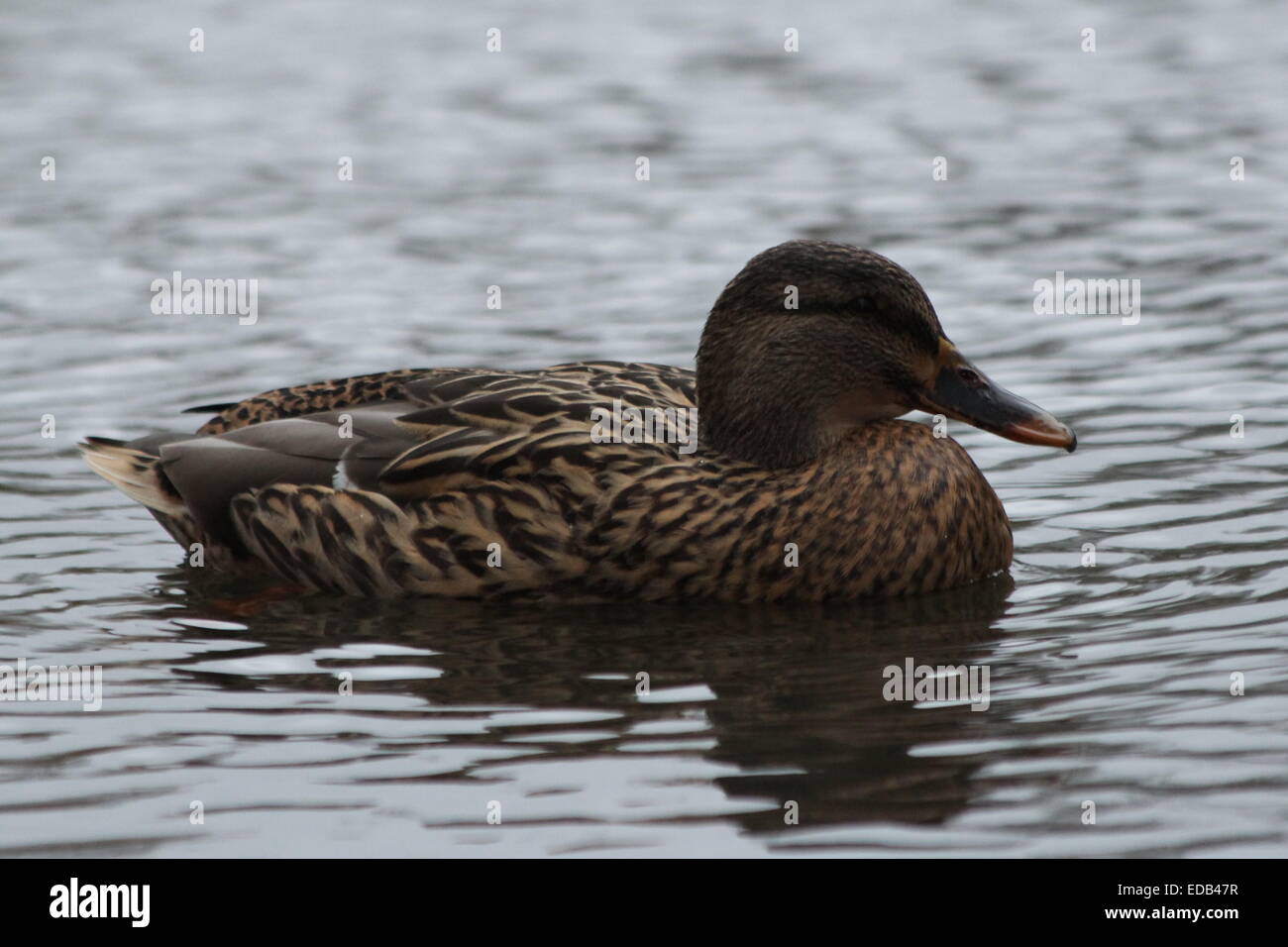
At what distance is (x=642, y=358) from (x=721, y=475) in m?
3.30

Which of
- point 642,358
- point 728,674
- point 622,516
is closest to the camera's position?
point 728,674

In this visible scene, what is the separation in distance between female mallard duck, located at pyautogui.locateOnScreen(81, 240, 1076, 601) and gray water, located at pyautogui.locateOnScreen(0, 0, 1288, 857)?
0.64 ft

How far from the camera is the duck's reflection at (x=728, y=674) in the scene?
6664 mm

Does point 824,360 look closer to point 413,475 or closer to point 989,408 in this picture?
point 989,408

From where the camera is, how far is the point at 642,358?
12.0 m

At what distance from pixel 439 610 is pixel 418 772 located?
206 centimetres

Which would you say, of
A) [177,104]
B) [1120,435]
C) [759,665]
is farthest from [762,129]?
[759,665]

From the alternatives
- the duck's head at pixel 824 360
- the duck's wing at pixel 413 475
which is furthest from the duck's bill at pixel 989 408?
the duck's wing at pixel 413 475

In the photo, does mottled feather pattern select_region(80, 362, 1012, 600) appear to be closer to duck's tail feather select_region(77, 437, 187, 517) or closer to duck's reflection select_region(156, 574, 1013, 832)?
duck's reflection select_region(156, 574, 1013, 832)

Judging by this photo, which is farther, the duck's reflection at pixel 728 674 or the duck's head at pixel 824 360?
the duck's head at pixel 824 360

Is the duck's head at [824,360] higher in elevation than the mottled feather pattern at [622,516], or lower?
higher

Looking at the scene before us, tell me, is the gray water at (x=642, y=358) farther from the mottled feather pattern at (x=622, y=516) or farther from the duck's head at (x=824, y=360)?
the duck's head at (x=824, y=360)

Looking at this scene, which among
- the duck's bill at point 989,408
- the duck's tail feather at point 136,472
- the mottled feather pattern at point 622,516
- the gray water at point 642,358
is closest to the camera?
the gray water at point 642,358

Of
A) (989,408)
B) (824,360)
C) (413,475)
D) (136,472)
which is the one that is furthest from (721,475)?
(136,472)
